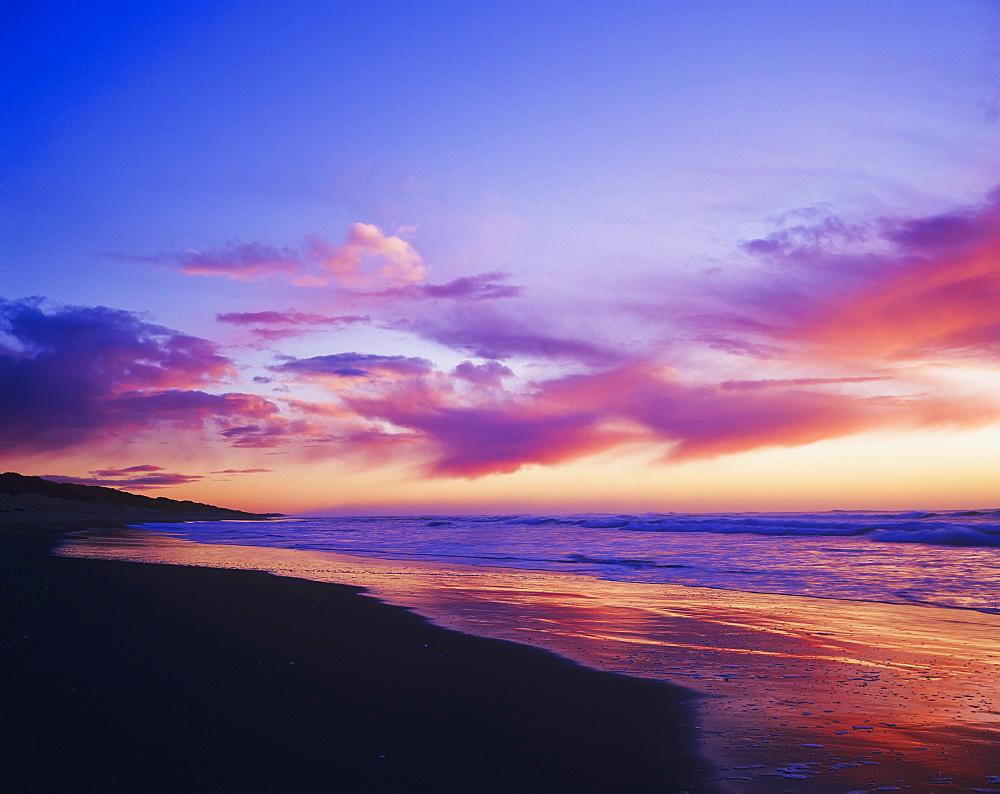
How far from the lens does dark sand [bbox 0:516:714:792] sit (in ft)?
11.8

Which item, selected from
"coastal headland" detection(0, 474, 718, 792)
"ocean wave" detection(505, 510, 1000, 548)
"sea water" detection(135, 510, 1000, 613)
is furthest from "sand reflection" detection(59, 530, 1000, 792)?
"ocean wave" detection(505, 510, 1000, 548)

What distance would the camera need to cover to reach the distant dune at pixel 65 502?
57.9m

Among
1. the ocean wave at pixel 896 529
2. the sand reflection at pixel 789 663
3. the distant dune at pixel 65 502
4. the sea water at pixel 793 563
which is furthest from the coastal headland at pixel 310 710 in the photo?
the distant dune at pixel 65 502

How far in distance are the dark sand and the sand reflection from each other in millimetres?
506

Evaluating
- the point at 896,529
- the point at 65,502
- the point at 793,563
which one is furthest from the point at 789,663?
the point at 65,502

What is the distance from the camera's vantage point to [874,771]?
12.6ft

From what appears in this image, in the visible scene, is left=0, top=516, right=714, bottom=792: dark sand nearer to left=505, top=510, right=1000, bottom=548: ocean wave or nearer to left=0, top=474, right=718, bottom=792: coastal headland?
left=0, top=474, right=718, bottom=792: coastal headland

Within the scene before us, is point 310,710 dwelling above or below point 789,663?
above

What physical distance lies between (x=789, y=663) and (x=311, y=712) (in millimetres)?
4607

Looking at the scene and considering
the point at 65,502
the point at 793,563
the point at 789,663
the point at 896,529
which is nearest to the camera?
the point at 789,663

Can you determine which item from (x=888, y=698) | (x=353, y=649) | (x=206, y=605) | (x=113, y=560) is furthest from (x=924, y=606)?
(x=113, y=560)

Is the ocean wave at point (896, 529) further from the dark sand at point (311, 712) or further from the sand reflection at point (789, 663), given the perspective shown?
the dark sand at point (311, 712)

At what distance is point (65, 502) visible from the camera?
75812 mm

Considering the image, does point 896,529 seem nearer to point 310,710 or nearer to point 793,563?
point 793,563
